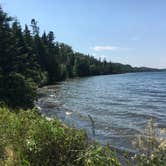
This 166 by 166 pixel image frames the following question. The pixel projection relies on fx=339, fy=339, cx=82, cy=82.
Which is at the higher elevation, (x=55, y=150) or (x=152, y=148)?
(x=152, y=148)

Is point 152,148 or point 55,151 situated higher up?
point 152,148

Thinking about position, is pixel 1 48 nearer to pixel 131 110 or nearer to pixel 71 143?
pixel 131 110

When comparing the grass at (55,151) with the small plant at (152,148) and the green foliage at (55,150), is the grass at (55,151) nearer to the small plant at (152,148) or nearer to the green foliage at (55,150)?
the green foliage at (55,150)

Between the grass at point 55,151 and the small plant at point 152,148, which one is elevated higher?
the small plant at point 152,148

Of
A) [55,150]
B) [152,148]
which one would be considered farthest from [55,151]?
[152,148]

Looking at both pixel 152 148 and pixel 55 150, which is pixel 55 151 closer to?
pixel 55 150

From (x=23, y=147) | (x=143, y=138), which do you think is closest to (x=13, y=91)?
(x=23, y=147)

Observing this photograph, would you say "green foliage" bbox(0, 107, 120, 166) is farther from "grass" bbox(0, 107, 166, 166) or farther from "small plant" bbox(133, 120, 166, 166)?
"small plant" bbox(133, 120, 166, 166)

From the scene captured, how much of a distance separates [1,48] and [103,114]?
29.9ft

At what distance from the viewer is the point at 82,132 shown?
231 inches

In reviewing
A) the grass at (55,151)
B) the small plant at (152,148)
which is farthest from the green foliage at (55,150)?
the small plant at (152,148)

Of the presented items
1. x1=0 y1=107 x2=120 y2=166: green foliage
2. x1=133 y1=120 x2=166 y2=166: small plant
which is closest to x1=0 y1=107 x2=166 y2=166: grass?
x1=0 y1=107 x2=120 y2=166: green foliage

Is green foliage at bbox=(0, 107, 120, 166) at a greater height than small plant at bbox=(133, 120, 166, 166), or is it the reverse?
small plant at bbox=(133, 120, 166, 166)

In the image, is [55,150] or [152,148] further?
[55,150]
